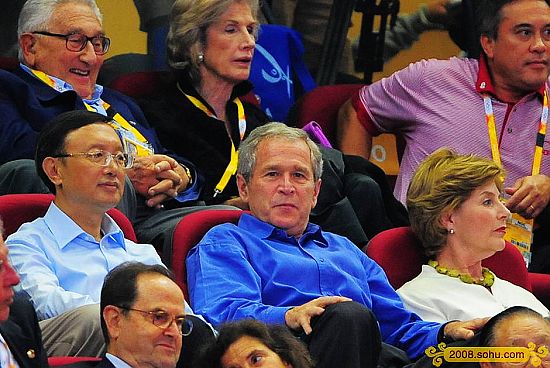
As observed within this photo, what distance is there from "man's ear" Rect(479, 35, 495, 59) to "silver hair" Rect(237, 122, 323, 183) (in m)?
1.37

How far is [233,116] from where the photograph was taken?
524 cm

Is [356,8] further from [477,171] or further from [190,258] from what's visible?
[190,258]

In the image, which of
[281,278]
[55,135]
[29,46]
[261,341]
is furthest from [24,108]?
[261,341]

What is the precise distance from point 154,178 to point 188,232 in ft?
1.73

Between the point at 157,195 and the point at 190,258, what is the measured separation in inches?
24.6

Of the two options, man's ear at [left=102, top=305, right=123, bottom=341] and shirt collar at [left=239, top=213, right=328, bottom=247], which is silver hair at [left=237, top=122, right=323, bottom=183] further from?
man's ear at [left=102, top=305, right=123, bottom=341]

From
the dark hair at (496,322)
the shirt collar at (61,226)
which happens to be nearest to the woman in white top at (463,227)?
the dark hair at (496,322)

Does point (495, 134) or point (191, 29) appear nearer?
point (191, 29)

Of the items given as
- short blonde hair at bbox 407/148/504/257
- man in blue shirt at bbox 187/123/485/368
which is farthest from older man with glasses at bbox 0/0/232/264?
short blonde hair at bbox 407/148/504/257

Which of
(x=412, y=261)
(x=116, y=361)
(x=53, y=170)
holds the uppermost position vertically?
(x=53, y=170)

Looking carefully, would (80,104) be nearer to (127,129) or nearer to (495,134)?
(127,129)

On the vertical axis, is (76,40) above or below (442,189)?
above

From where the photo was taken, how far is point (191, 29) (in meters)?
5.27

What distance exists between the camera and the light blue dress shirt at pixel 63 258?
146 inches
